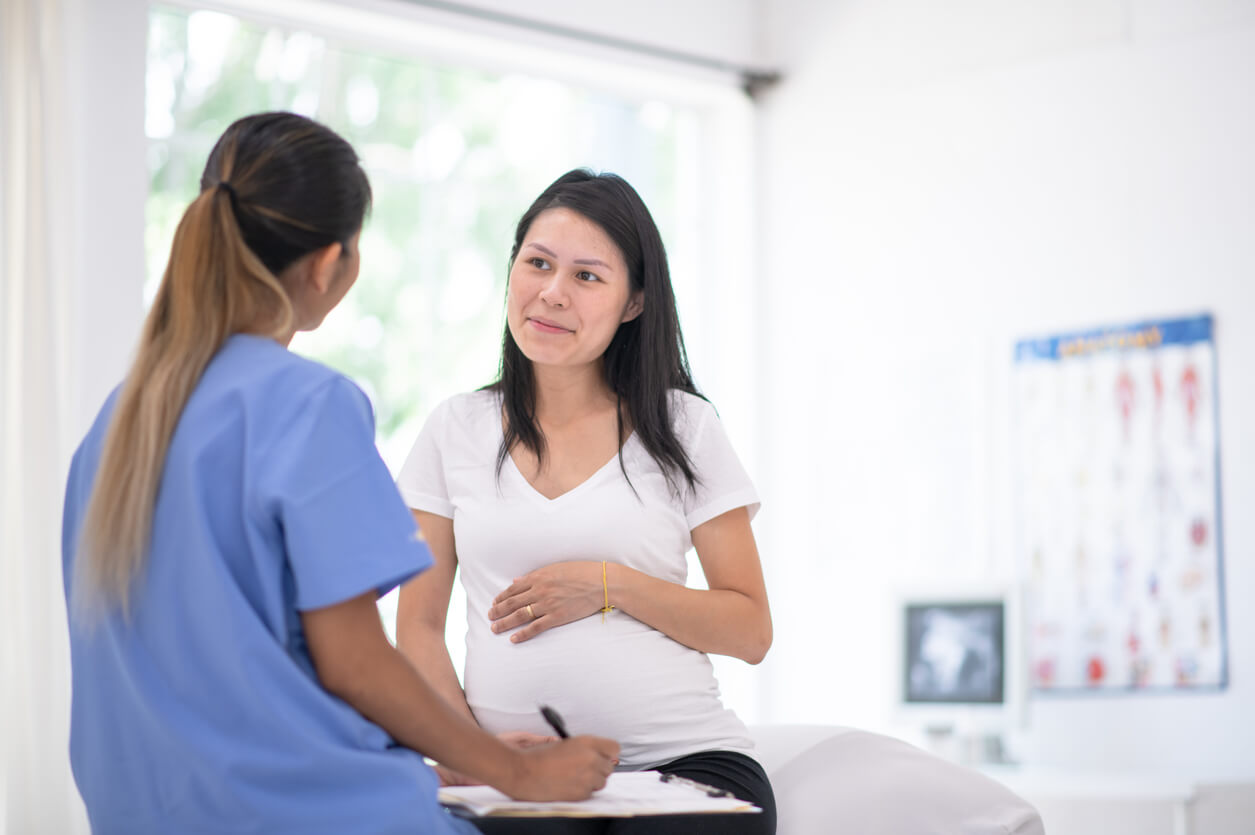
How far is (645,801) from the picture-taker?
123 centimetres

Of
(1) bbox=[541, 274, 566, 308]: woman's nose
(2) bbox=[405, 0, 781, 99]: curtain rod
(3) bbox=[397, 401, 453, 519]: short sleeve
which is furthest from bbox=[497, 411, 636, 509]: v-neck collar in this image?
(2) bbox=[405, 0, 781, 99]: curtain rod

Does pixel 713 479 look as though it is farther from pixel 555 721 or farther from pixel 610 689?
pixel 555 721

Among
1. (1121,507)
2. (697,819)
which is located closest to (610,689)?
(697,819)

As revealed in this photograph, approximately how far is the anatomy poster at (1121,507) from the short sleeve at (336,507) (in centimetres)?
266

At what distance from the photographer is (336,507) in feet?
3.66

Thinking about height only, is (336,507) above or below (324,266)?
below

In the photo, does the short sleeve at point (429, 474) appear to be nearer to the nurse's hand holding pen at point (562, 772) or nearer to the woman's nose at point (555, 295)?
the woman's nose at point (555, 295)

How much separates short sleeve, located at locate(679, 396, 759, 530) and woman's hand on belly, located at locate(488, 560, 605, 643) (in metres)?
0.19

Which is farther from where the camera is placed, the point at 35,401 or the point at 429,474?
the point at 35,401

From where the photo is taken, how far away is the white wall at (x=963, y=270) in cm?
334

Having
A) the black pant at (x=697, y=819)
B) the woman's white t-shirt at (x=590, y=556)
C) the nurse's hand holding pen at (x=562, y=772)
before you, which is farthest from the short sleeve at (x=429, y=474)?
the nurse's hand holding pen at (x=562, y=772)

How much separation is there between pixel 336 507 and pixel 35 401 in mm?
2225

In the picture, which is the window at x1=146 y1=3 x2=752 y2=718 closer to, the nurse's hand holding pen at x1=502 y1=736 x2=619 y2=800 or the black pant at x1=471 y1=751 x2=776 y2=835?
the black pant at x1=471 y1=751 x2=776 y2=835

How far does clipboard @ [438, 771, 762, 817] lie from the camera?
1189mm
